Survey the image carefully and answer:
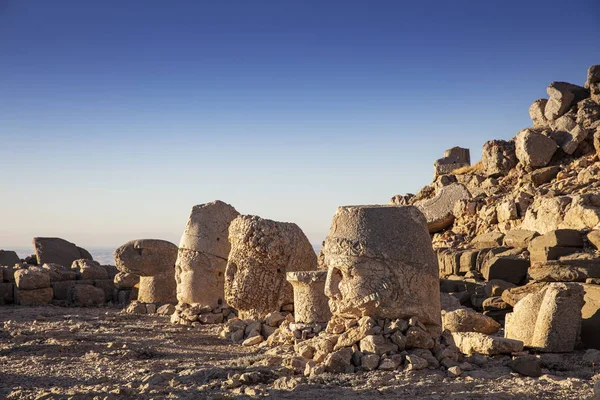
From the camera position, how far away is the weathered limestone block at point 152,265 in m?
14.5

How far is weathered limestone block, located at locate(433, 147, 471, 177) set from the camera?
22344 millimetres

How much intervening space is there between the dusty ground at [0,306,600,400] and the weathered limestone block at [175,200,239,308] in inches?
73.2

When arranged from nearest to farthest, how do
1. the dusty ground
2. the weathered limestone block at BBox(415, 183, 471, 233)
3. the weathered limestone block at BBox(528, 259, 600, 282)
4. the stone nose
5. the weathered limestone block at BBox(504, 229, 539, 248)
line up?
the dusty ground < the stone nose < the weathered limestone block at BBox(528, 259, 600, 282) < the weathered limestone block at BBox(504, 229, 539, 248) < the weathered limestone block at BBox(415, 183, 471, 233)

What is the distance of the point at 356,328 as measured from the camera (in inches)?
270

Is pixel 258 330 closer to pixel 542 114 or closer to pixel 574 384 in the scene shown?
pixel 574 384

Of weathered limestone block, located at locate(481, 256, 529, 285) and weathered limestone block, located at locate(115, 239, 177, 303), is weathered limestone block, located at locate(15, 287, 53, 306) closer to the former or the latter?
weathered limestone block, located at locate(115, 239, 177, 303)

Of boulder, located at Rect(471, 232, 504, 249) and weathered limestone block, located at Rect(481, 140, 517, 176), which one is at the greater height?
weathered limestone block, located at Rect(481, 140, 517, 176)

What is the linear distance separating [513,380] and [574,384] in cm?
54

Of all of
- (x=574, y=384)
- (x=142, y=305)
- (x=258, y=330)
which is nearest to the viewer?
(x=574, y=384)

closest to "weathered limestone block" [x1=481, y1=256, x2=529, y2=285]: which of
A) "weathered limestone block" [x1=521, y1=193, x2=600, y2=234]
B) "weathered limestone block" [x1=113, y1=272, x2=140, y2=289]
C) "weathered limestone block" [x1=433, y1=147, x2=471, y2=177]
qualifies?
"weathered limestone block" [x1=521, y1=193, x2=600, y2=234]

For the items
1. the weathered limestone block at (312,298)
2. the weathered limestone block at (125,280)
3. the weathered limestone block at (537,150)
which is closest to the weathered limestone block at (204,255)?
the weathered limestone block at (312,298)

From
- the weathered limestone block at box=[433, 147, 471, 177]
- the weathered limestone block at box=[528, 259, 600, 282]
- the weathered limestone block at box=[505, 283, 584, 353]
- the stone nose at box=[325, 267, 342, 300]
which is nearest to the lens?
the stone nose at box=[325, 267, 342, 300]

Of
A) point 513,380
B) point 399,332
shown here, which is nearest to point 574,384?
point 513,380

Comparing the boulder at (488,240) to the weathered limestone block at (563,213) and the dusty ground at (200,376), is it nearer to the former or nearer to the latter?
the weathered limestone block at (563,213)
